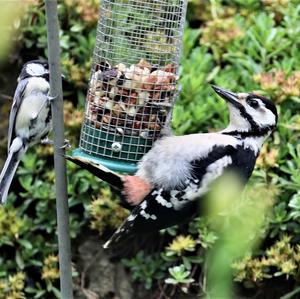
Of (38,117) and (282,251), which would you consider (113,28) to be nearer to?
(38,117)

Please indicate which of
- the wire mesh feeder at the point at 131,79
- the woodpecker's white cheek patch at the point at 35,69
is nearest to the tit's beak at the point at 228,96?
the wire mesh feeder at the point at 131,79

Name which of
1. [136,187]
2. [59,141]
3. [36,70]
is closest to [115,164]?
[136,187]

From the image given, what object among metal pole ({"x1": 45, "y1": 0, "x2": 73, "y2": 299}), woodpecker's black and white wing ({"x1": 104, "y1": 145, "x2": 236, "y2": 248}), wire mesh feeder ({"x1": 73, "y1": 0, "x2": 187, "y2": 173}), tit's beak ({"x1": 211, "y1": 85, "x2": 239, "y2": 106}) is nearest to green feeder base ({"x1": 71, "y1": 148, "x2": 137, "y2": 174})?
wire mesh feeder ({"x1": 73, "y1": 0, "x2": 187, "y2": 173})

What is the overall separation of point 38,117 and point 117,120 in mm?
543

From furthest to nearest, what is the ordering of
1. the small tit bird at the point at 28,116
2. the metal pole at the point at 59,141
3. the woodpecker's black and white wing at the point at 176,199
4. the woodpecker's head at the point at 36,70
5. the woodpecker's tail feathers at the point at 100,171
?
the woodpecker's head at the point at 36,70
the small tit bird at the point at 28,116
the woodpecker's black and white wing at the point at 176,199
the woodpecker's tail feathers at the point at 100,171
the metal pole at the point at 59,141

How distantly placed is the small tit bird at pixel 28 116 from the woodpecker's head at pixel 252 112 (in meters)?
0.99

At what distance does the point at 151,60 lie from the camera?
14.7 feet

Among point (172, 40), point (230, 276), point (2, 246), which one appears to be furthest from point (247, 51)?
point (2, 246)

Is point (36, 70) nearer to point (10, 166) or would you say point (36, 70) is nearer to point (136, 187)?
point (10, 166)

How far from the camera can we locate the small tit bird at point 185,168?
4145 mm

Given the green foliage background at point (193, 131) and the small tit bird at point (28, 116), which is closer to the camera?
the small tit bird at point (28, 116)

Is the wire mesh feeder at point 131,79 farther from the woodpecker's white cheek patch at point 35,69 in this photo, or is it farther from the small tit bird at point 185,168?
the woodpecker's white cheek patch at point 35,69

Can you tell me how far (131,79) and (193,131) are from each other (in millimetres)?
935

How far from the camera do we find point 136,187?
167 inches
